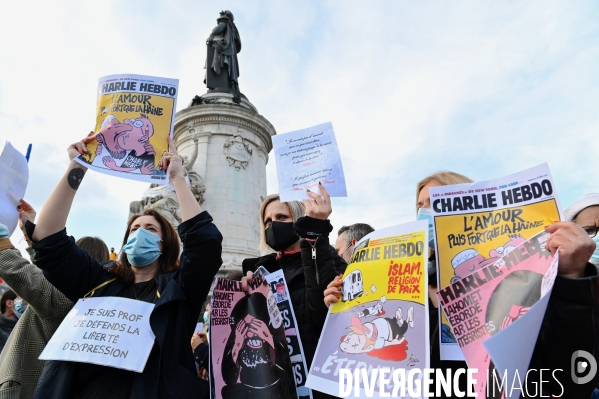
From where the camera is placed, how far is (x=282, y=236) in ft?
9.67

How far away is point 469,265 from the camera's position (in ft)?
6.46

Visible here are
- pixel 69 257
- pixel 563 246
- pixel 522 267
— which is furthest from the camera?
pixel 69 257

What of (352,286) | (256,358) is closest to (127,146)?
(256,358)

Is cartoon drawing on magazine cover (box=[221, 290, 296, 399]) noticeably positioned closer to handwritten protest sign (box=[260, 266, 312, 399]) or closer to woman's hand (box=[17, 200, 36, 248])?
handwritten protest sign (box=[260, 266, 312, 399])

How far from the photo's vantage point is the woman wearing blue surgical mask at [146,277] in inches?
86.6

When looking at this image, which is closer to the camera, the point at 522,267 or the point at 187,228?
the point at 522,267

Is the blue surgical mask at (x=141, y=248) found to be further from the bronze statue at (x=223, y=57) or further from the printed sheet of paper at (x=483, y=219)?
the bronze statue at (x=223, y=57)

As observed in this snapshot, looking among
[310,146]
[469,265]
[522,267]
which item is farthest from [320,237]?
[522,267]

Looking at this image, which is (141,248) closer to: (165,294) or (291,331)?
(165,294)

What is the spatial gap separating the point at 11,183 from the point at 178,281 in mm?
1573

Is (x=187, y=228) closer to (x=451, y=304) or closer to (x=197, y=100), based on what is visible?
(x=451, y=304)

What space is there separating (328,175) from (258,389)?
1.32m

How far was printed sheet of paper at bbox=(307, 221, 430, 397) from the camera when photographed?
73.4 inches

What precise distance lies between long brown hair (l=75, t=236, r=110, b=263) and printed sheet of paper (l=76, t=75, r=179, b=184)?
104 centimetres
